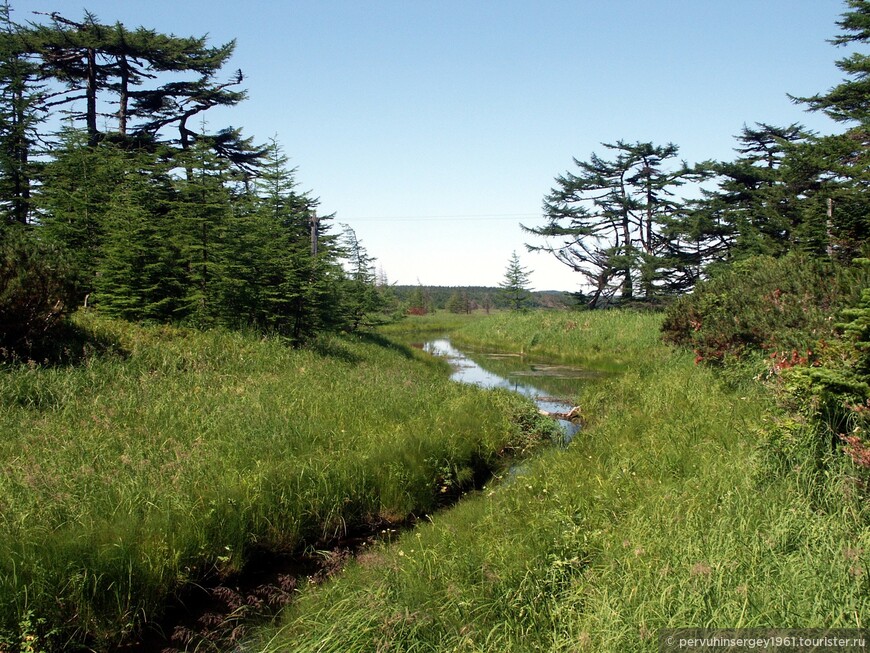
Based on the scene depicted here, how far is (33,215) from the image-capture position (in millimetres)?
18562

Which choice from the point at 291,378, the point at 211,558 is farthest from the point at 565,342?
the point at 211,558

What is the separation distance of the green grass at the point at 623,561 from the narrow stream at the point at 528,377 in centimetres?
481

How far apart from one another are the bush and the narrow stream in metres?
9.34

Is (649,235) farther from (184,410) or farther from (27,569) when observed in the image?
(27,569)

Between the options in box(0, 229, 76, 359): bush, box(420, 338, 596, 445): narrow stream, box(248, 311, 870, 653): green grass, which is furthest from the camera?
box(420, 338, 596, 445): narrow stream

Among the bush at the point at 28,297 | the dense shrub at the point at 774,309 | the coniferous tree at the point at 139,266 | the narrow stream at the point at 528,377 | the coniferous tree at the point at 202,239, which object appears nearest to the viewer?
the dense shrub at the point at 774,309

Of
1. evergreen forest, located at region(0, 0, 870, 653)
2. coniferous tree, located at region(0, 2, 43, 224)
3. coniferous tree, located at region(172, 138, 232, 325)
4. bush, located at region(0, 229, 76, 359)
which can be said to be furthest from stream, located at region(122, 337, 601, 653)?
coniferous tree, located at region(0, 2, 43, 224)

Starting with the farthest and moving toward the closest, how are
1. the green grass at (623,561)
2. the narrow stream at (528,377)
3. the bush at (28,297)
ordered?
the narrow stream at (528,377) < the bush at (28,297) < the green grass at (623,561)

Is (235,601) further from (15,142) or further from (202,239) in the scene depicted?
(15,142)

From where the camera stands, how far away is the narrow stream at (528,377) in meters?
15.3

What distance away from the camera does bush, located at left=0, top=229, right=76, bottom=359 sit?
974 cm

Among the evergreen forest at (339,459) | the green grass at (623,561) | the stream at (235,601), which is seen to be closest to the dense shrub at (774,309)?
the evergreen forest at (339,459)

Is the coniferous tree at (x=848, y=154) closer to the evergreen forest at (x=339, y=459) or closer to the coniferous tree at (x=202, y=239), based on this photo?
the evergreen forest at (x=339, y=459)

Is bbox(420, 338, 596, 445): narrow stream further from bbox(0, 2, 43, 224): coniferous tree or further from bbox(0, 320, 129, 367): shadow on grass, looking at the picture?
bbox(0, 2, 43, 224): coniferous tree
